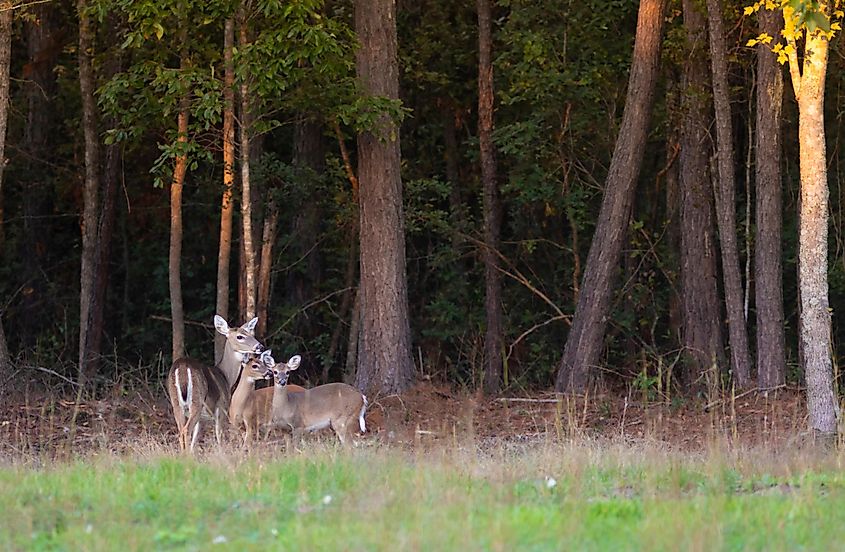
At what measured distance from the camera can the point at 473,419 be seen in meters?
14.3

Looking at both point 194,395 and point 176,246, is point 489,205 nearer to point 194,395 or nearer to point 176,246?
point 176,246

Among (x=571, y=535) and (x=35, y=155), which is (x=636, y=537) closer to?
(x=571, y=535)

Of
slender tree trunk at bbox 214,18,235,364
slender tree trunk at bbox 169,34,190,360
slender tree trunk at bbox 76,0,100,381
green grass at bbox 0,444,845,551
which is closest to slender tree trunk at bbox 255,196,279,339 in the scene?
slender tree trunk at bbox 169,34,190,360

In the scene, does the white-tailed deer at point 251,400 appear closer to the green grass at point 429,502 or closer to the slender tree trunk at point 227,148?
the slender tree trunk at point 227,148

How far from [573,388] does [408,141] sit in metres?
7.63

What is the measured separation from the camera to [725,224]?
53.5ft

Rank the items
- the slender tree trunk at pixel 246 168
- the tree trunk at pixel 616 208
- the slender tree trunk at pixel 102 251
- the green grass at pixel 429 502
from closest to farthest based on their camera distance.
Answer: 1. the green grass at pixel 429 502
2. the slender tree trunk at pixel 246 168
3. the tree trunk at pixel 616 208
4. the slender tree trunk at pixel 102 251

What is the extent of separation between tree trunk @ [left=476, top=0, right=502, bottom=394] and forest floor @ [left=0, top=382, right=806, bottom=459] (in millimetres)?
3714

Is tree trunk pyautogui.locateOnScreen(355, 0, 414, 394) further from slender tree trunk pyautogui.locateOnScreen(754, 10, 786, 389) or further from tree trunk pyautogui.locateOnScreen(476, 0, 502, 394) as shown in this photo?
slender tree trunk pyautogui.locateOnScreen(754, 10, 786, 389)

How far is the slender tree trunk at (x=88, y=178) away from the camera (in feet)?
57.4

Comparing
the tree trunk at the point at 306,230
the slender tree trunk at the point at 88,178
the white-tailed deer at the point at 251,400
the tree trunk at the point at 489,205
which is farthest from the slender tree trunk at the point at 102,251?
the white-tailed deer at the point at 251,400

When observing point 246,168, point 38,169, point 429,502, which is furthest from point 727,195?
point 38,169

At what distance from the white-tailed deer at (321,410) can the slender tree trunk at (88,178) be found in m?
5.12

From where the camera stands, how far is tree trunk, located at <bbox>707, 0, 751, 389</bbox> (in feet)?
52.0
